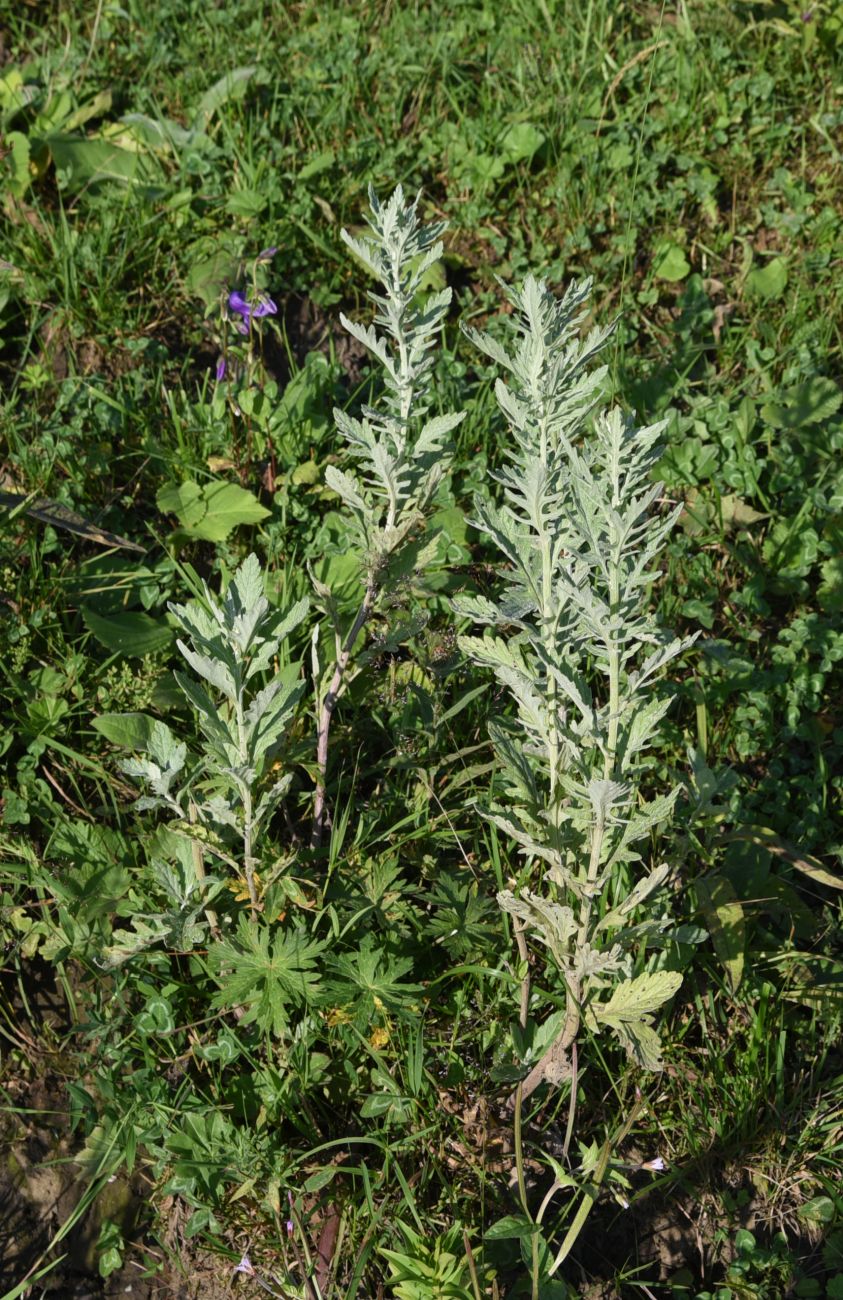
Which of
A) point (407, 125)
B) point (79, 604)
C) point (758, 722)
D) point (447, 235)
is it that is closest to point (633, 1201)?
point (758, 722)

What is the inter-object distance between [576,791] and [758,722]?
1.14m

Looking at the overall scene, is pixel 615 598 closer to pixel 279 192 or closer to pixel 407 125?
pixel 279 192

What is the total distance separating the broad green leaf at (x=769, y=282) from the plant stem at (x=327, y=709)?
2005 mm

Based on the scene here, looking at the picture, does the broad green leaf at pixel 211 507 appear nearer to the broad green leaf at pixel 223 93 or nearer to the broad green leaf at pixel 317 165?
the broad green leaf at pixel 317 165

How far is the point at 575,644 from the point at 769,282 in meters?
2.02

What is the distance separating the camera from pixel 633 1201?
94.1 inches

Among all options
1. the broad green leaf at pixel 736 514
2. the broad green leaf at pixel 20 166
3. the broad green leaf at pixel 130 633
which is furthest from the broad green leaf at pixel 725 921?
the broad green leaf at pixel 20 166

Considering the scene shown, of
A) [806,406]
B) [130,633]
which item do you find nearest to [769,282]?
[806,406]

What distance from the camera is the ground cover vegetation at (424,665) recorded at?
7.29ft

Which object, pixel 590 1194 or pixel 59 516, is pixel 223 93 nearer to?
pixel 59 516

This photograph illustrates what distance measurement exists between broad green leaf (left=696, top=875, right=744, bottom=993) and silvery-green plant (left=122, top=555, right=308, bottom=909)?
96cm

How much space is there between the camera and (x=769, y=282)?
3807mm

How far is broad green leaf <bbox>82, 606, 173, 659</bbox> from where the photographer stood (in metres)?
2.95

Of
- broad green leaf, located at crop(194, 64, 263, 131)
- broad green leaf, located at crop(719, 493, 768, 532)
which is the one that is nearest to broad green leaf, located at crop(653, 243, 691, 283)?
broad green leaf, located at crop(719, 493, 768, 532)
